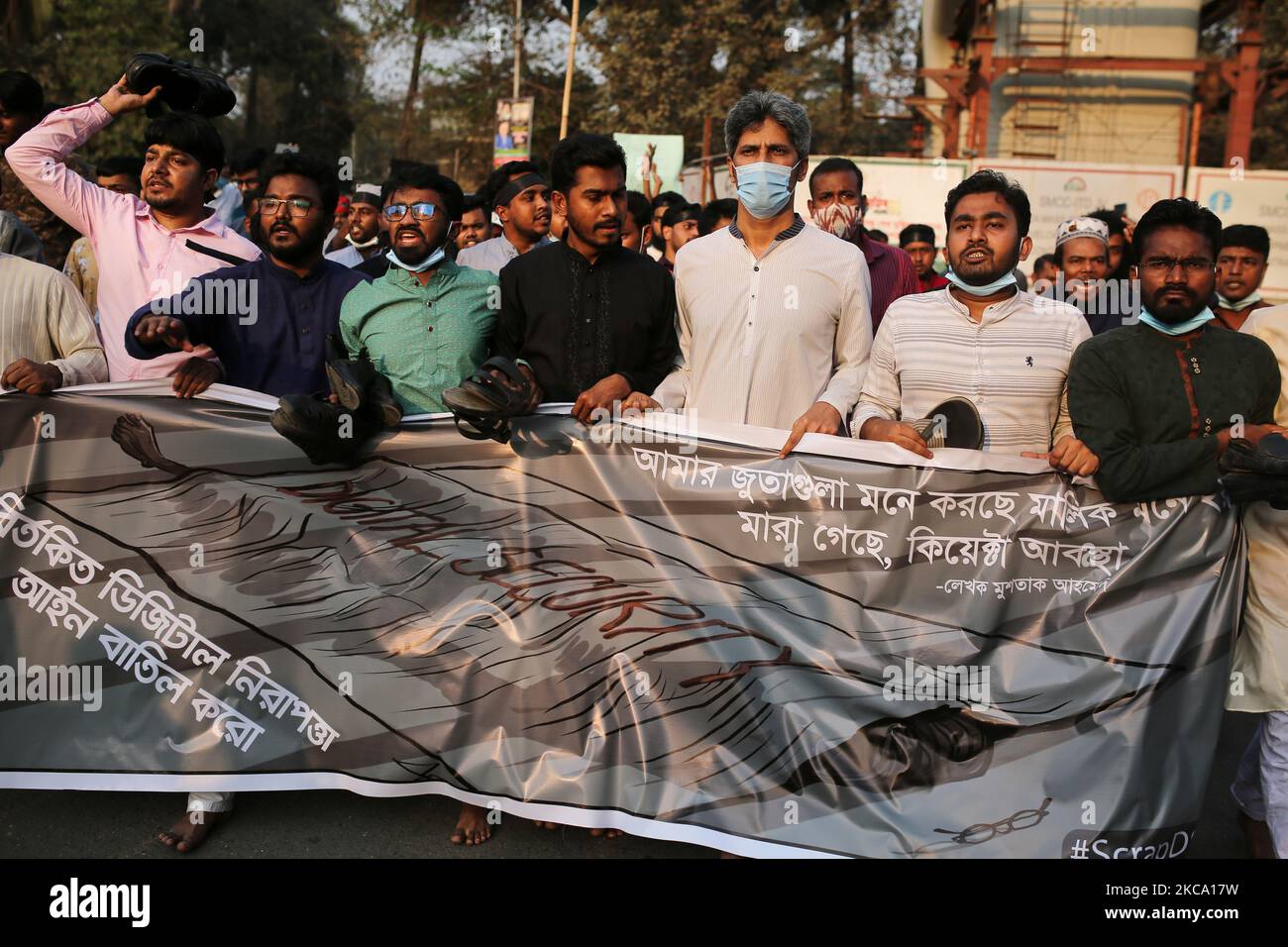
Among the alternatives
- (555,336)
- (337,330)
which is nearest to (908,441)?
(555,336)

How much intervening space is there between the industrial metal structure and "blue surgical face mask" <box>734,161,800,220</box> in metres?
Answer: 18.1

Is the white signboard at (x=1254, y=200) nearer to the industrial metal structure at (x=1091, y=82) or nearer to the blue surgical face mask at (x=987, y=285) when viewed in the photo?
the industrial metal structure at (x=1091, y=82)

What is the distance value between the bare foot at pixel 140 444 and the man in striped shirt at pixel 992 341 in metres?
2.38

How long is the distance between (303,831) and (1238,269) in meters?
4.75

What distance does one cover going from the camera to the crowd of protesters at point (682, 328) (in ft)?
12.0

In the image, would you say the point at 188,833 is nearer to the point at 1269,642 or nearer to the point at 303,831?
the point at 303,831

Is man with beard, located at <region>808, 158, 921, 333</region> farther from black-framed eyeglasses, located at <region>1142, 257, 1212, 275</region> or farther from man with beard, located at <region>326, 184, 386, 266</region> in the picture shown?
man with beard, located at <region>326, 184, 386, 266</region>

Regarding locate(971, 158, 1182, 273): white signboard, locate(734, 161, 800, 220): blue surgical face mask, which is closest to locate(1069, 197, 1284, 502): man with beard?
locate(734, 161, 800, 220): blue surgical face mask

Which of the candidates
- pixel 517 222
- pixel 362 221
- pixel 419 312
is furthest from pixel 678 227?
pixel 419 312

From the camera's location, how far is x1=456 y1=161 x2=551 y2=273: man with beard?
6355 millimetres

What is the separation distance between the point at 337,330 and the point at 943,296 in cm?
215

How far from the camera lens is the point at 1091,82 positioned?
2161cm

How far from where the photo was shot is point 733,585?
3752 mm

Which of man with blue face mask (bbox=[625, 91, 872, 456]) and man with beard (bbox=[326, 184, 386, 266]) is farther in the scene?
man with beard (bbox=[326, 184, 386, 266])
